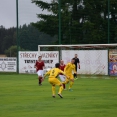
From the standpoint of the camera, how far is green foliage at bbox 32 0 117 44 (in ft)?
161

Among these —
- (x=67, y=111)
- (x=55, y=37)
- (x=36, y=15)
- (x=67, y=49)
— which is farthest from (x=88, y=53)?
(x=67, y=111)

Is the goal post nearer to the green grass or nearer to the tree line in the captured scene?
the tree line

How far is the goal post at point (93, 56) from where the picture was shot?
44.7 m

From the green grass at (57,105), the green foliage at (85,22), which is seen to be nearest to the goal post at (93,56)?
the green foliage at (85,22)

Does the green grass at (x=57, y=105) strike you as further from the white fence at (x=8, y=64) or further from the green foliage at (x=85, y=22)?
the white fence at (x=8, y=64)

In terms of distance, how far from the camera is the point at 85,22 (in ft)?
163

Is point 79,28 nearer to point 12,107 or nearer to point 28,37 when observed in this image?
point 28,37

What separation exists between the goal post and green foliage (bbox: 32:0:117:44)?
252cm

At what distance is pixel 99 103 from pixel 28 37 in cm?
3062

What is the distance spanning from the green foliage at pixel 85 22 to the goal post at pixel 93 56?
2.52m

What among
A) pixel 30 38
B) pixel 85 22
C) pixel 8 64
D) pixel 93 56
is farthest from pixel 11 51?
pixel 93 56

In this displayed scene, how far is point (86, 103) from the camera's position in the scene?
21219 mm

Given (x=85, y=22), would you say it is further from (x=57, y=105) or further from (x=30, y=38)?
(x=57, y=105)

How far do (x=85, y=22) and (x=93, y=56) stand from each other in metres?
5.20
